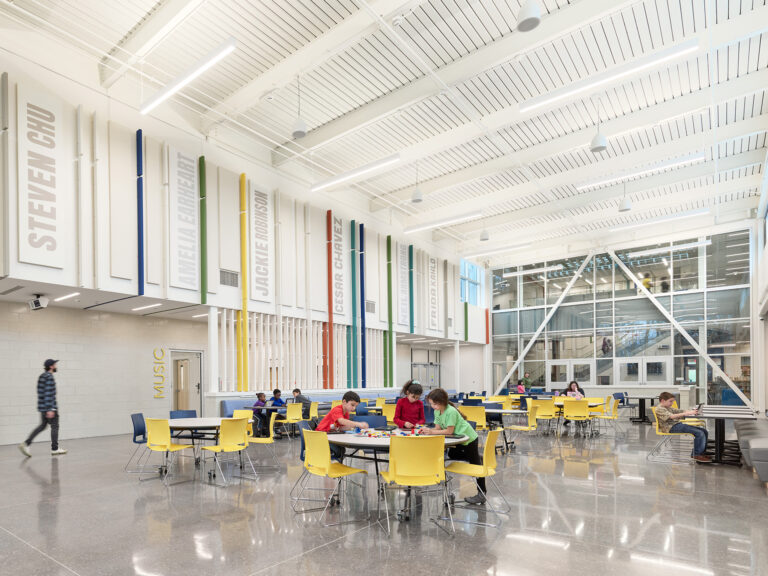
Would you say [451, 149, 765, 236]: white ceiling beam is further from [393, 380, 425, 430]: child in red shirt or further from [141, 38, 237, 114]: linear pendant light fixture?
[141, 38, 237, 114]: linear pendant light fixture

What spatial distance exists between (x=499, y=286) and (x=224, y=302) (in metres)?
14.7

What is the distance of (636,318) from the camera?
19.0 m

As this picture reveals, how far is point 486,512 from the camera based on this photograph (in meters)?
5.00

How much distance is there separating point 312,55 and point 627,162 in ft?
28.4

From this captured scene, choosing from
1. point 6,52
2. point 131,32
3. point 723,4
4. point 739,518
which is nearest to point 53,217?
point 6,52

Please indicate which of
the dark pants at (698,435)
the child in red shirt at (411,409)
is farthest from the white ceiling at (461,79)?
the dark pants at (698,435)

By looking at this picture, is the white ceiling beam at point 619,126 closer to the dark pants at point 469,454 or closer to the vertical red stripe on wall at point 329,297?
the vertical red stripe on wall at point 329,297

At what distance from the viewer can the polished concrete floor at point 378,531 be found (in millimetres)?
3674

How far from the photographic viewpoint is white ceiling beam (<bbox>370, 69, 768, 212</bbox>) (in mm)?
9711

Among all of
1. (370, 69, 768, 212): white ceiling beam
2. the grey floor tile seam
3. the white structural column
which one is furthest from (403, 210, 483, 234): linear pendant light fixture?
the grey floor tile seam

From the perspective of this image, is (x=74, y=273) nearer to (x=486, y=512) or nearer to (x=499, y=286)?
(x=486, y=512)

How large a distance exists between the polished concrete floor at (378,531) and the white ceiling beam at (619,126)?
23.5 ft

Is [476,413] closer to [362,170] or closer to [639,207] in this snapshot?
[362,170]

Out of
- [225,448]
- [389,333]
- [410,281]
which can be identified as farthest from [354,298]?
[225,448]
